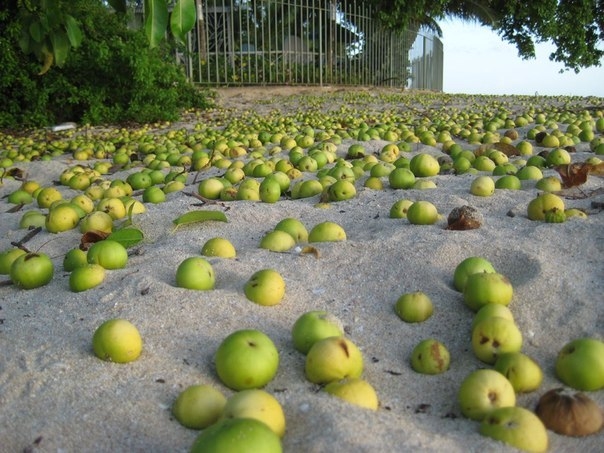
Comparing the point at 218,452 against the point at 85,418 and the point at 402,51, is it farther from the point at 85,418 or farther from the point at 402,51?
the point at 402,51

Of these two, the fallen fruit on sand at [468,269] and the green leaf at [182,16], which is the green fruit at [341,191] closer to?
the fallen fruit on sand at [468,269]

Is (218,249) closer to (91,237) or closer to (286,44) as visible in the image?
(91,237)

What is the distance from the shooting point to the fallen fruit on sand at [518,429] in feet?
5.13

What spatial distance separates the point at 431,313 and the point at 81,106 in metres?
9.34

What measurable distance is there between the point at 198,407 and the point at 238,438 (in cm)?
37

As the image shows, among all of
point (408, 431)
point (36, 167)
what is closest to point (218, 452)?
point (408, 431)

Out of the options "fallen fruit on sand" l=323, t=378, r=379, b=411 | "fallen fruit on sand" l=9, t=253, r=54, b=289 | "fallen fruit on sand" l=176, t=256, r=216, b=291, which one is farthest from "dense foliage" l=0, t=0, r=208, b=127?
"fallen fruit on sand" l=323, t=378, r=379, b=411

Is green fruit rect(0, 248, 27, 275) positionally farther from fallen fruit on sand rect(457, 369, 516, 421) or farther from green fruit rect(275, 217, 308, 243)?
fallen fruit on sand rect(457, 369, 516, 421)

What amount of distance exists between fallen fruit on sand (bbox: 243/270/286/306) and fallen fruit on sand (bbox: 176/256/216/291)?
197 mm

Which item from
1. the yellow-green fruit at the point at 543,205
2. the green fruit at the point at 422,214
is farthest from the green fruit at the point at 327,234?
the yellow-green fruit at the point at 543,205

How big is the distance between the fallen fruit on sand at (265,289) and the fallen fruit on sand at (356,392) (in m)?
0.66

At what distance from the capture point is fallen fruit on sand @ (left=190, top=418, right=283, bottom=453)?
139cm

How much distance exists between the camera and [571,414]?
166 centimetres

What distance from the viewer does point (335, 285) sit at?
2.64 meters
